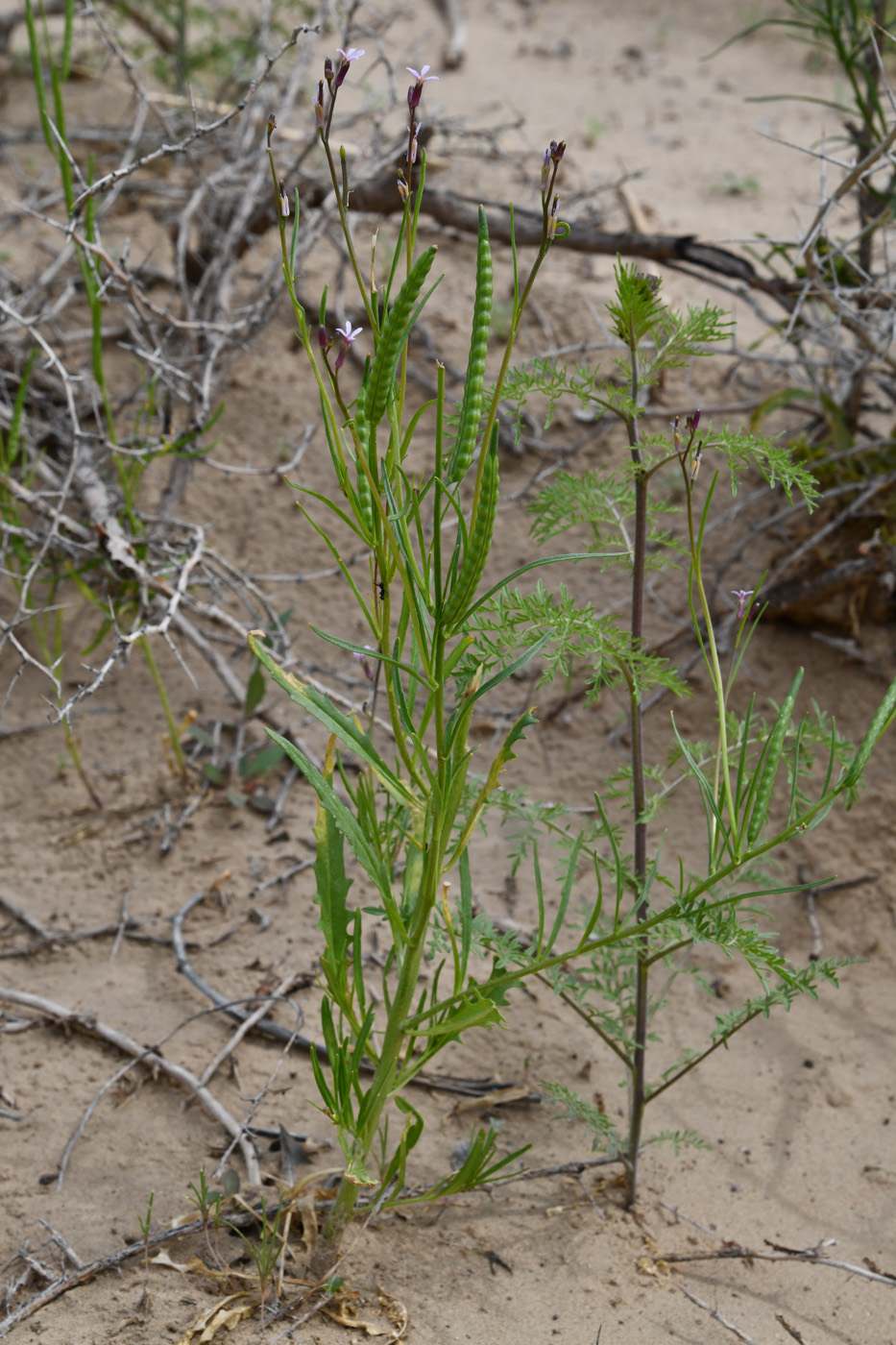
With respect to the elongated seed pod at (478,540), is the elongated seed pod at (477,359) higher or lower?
higher

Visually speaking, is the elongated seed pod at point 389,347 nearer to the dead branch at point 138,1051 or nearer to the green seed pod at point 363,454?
the green seed pod at point 363,454

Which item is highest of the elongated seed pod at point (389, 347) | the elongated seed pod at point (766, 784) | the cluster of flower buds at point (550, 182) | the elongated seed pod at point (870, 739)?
the cluster of flower buds at point (550, 182)

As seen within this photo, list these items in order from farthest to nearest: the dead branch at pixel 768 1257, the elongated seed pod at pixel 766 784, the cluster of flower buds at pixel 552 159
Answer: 1. the dead branch at pixel 768 1257
2. the elongated seed pod at pixel 766 784
3. the cluster of flower buds at pixel 552 159

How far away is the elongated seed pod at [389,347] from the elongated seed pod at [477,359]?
0.06m

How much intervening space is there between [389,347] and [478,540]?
221 millimetres

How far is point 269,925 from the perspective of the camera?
241cm

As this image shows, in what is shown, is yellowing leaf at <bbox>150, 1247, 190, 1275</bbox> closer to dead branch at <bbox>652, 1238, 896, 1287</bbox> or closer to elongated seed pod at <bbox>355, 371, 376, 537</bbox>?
dead branch at <bbox>652, 1238, 896, 1287</bbox>

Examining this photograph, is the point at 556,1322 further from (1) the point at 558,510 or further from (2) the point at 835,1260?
(1) the point at 558,510

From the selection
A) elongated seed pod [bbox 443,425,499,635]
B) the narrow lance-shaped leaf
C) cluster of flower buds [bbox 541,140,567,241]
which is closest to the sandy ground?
the narrow lance-shaped leaf

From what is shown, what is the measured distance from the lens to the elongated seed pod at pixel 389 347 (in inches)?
42.0

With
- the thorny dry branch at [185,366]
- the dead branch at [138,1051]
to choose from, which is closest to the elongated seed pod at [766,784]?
the dead branch at [138,1051]

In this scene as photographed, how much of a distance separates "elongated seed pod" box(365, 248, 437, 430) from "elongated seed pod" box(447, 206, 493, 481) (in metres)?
0.06

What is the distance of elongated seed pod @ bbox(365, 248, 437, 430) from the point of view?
1.07m

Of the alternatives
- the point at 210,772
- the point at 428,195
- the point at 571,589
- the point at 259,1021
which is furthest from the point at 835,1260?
the point at 428,195
